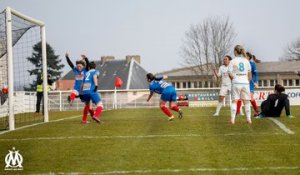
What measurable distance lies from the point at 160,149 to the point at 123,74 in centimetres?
9113

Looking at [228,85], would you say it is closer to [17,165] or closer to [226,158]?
[226,158]

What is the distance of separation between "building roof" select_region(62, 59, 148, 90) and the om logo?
8786 cm

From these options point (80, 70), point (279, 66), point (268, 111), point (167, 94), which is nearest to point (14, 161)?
Answer: point (80, 70)

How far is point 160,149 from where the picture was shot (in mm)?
9969

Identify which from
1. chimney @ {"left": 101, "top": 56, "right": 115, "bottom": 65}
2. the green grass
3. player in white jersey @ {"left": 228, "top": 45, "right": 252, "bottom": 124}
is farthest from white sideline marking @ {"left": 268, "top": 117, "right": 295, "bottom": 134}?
chimney @ {"left": 101, "top": 56, "right": 115, "bottom": 65}

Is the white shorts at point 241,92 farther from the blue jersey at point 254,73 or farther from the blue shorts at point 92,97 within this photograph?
the blue shorts at point 92,97

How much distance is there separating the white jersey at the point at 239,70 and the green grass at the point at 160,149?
117 centimetres

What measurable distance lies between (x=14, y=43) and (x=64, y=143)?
698 centimetres

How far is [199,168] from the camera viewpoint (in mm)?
8250

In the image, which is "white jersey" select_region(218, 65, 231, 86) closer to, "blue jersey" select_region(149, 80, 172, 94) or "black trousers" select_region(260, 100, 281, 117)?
"black trousers" select_region(260, 100, 281, 117)

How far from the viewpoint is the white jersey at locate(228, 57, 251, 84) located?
14.0 meters

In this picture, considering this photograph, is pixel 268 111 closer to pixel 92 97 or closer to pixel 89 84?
pixel 92 97

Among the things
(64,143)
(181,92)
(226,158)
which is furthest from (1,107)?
(181,92)

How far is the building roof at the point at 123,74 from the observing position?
99.3 meters
